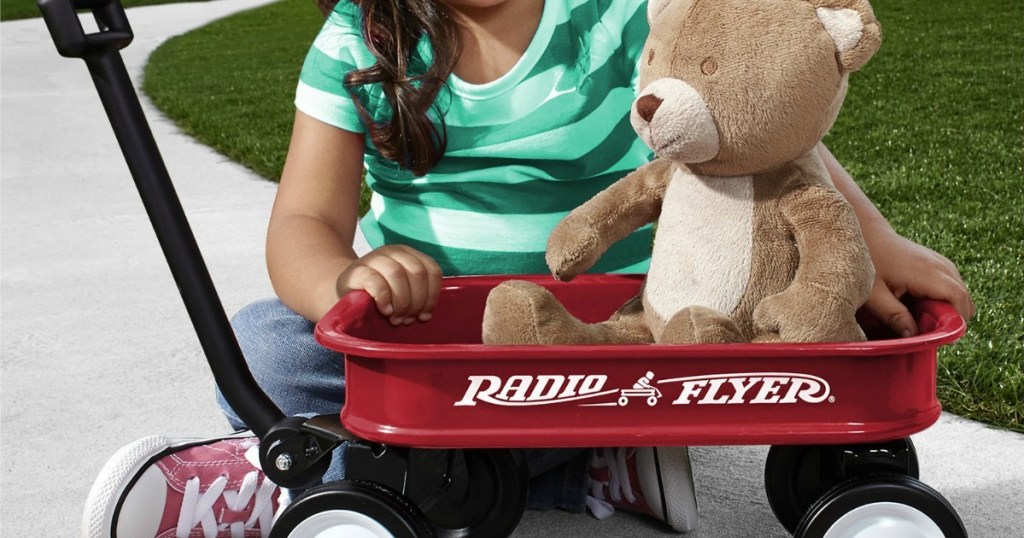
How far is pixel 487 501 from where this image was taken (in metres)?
1.69

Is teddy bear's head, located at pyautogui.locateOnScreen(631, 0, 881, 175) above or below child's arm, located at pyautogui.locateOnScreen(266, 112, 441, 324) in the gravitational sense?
above

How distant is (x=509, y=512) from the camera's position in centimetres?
170

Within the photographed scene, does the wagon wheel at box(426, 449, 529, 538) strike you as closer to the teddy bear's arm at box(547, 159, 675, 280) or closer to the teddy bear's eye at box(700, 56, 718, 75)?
the teddy bear's arm at box(547, 159, 675, 280)

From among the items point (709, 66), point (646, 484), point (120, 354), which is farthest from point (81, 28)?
point (120, 354)

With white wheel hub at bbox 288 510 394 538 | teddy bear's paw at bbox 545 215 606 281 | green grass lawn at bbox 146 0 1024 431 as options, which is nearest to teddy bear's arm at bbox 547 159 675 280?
teddy bear's paw at bbox 545 215 606 281

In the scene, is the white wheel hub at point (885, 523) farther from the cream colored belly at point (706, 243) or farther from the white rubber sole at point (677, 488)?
the white rubber sole at point (677, 488)

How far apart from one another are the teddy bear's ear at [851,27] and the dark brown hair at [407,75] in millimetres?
691

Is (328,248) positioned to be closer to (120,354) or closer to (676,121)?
(676,121)

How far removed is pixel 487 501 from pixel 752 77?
0.67 metres

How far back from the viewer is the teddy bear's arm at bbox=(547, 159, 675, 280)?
1.67 m

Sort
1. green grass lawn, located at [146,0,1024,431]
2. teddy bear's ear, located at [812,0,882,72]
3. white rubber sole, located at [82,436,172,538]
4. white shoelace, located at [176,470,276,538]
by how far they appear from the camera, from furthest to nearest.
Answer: green grass lawn, located at [146,0,1024,431], white shoelace, located at [176,470,276,538], white rubber sole, located at [82,436,172,538], teddy bear's ear, located at [812,0,882,72]

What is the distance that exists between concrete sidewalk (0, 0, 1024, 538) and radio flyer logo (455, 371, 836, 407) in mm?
572

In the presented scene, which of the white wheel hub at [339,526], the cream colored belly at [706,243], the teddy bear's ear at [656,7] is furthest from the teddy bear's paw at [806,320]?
the white wheel hub at [339,526]

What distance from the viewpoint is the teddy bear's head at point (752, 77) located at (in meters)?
1.46
